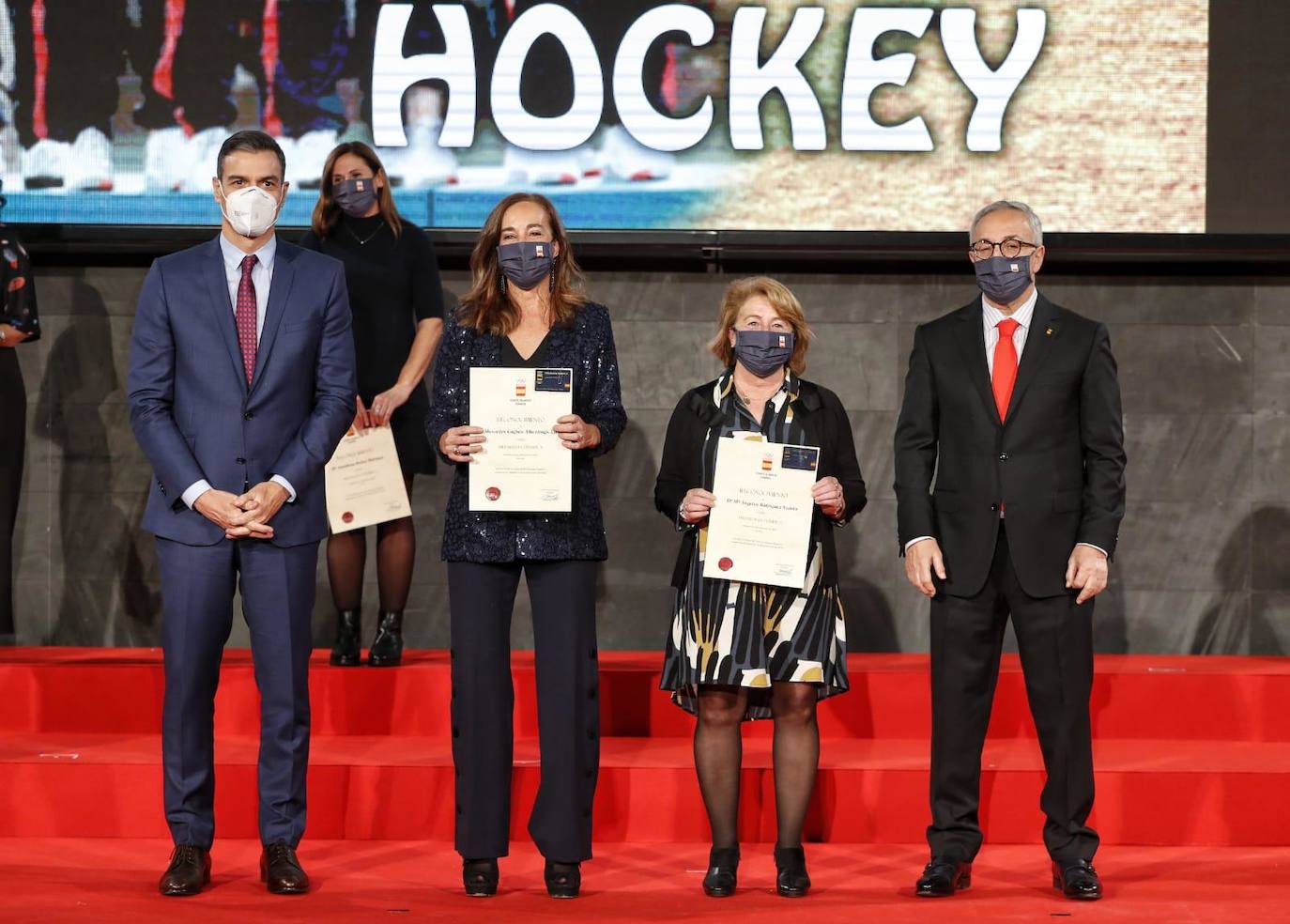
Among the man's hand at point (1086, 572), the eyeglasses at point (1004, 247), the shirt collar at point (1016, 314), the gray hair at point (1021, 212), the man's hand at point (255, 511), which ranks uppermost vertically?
the gray hair at point (1021, 212)

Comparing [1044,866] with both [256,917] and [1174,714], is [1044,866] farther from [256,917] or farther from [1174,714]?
[256,917]

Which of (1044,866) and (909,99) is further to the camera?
(909,99)

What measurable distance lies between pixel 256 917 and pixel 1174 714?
9.65 ft

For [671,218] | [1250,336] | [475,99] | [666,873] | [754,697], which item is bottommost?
[666,873]

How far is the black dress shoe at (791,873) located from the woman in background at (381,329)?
173 centimetres

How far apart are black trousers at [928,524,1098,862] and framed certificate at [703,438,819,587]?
1.29ft

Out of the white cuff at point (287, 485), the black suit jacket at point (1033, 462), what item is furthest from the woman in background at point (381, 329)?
the black suit jacket at point (1033, 462)

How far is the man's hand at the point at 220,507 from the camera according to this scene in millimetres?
3527

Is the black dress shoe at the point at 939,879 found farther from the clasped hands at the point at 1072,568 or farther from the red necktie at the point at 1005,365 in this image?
the red necktie at the point at 1005,365

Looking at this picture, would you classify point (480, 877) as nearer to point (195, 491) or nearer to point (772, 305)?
point (195, 491)

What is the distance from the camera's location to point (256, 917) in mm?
3355

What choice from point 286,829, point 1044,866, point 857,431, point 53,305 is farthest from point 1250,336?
point 53,305

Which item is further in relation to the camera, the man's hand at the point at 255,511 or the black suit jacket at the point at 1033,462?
the black suit jacket at the point at 1033,462

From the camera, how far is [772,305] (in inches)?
148
